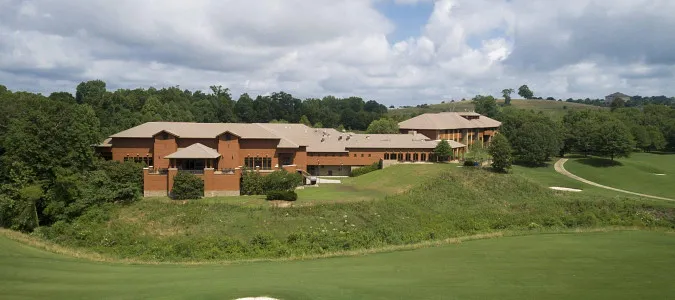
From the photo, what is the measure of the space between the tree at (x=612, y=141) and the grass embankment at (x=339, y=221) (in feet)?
76.9

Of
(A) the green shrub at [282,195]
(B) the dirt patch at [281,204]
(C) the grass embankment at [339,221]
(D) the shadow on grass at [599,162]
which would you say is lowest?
(C) the grass embankment at [339,221]

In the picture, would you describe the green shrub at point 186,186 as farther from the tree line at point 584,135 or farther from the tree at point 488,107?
the tree at point 488,107

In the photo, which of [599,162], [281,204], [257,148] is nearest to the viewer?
[281,204]

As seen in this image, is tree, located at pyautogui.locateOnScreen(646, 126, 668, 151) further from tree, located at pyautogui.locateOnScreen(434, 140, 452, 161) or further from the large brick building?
Result: the large brick building

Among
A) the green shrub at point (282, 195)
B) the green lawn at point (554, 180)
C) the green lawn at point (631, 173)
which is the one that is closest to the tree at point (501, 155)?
the green lawn at point (554, 180)

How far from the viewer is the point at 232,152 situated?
46.9 metres

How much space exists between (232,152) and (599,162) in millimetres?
51899

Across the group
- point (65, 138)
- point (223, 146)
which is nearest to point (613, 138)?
point (223, 146)

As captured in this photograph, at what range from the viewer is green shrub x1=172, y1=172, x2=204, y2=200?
40578mm

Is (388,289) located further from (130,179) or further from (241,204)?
(130,179)

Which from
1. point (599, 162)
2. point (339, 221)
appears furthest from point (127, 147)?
point (599, 162)

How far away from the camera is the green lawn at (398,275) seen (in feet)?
56.9

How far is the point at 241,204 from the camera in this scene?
38.3 meters

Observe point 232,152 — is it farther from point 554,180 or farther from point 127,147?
point 554,180
